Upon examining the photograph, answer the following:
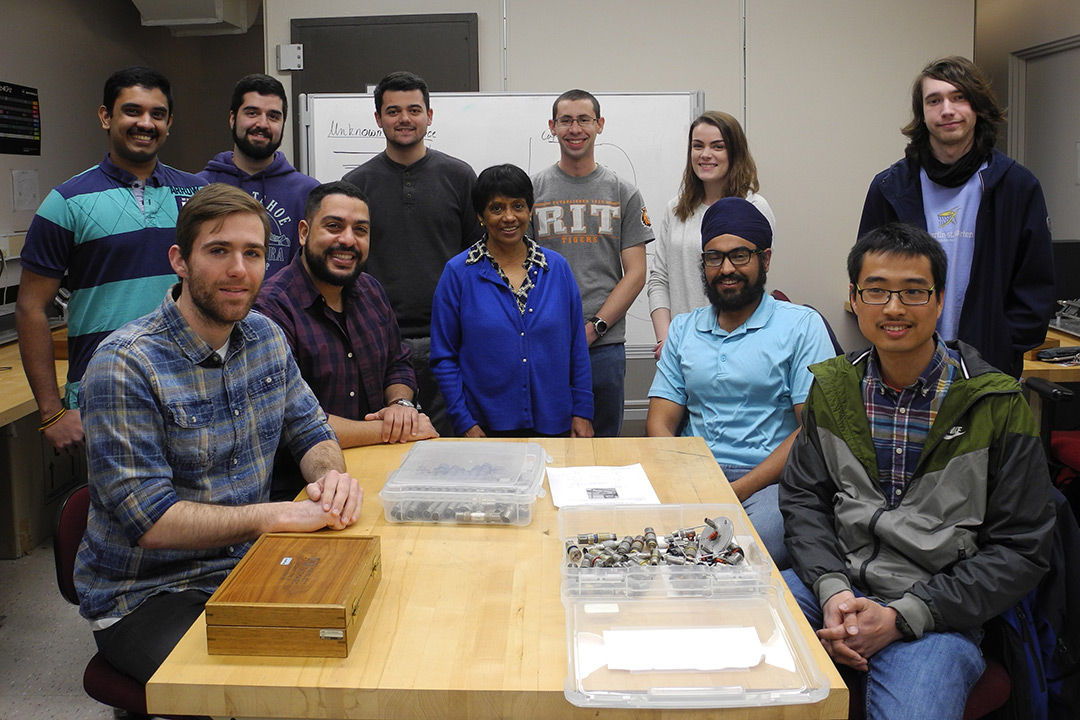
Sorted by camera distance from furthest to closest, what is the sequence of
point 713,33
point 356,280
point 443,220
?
point 713,33 → point 443,220 → point 356,280

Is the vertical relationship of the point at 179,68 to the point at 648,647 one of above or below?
above

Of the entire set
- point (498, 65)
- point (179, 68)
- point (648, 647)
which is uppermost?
point (179, 68)

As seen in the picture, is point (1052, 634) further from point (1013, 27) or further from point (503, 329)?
point (1013, 27)

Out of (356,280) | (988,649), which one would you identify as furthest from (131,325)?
(988,649)

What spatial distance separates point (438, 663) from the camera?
1230 mm

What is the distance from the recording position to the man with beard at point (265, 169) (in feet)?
9.75

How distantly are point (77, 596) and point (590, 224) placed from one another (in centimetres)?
205

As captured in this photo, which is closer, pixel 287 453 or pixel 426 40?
pixel 287 453

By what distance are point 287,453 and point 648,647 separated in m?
1.27

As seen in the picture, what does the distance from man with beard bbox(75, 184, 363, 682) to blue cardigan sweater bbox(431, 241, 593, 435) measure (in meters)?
0.79

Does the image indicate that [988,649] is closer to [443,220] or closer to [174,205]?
[443,220]

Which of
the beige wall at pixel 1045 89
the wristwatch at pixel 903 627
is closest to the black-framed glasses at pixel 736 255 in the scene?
the wristwatch at pixel 903 627

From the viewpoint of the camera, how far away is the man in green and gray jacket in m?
1.60

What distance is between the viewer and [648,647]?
1.24 m
